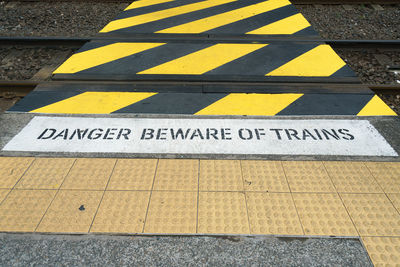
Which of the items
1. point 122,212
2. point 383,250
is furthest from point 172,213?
point 383,250

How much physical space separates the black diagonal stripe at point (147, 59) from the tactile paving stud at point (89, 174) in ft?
6.68

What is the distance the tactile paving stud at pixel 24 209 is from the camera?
216 cm

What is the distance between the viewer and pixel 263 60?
468cm

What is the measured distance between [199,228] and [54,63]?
14.5 feet

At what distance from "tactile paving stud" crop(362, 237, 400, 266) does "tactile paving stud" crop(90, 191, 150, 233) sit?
5.82ft

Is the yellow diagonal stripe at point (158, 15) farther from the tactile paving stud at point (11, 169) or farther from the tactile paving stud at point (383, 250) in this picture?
the tactile paving stud at point (383, 250)

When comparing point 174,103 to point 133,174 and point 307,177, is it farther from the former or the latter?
point 307,177

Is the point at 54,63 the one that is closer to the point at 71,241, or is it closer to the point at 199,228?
the point at 71,241

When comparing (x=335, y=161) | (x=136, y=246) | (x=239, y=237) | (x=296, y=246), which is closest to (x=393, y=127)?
(x=335, y=161)

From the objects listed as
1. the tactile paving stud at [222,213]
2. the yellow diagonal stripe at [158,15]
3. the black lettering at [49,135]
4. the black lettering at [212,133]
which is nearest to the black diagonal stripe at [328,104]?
the black lettering at [212,133]

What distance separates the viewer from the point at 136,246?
202 cm

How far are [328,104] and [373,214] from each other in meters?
1.84

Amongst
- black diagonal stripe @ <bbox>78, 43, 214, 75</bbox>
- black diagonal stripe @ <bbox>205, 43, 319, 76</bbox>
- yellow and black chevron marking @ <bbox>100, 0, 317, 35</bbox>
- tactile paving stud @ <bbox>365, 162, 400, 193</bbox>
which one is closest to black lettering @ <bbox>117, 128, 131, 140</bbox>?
black diagonal stripe @ <bbox>78, 43, 214, 75</bbox>

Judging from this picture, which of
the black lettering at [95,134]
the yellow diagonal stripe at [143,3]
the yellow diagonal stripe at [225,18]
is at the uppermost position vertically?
the yellow diagonal stripe at [143,3]
